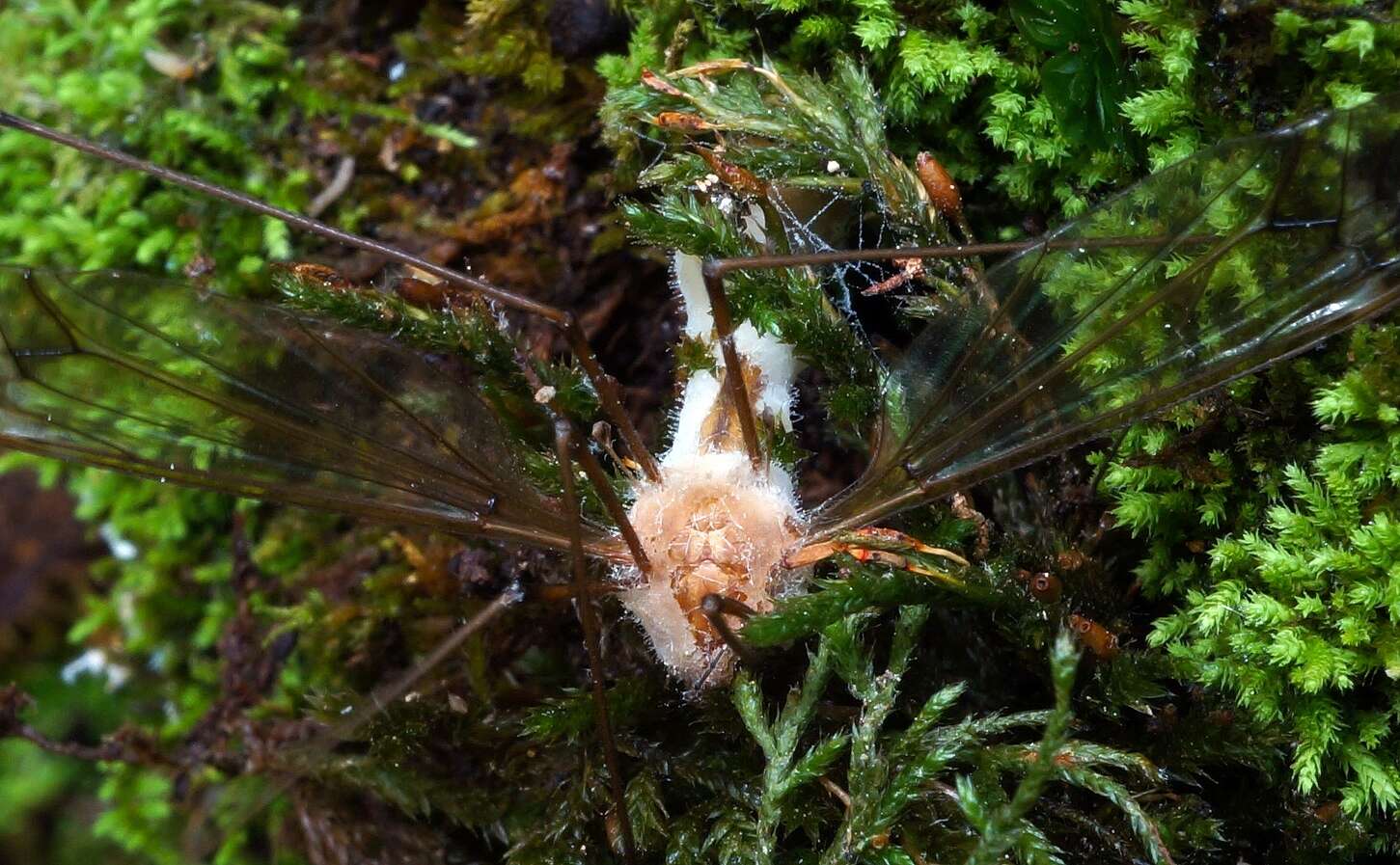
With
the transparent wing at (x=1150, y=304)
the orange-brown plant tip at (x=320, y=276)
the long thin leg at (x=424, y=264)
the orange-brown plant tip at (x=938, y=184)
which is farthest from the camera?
the orange-brown plant tip at (x=320, y=276)

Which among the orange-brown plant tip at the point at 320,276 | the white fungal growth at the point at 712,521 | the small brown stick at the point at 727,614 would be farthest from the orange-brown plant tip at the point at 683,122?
the small brown stick at the point at 727,614

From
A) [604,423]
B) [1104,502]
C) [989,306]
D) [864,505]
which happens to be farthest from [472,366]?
[1104,502]

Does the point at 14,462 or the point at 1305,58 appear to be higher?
the point at 14,462

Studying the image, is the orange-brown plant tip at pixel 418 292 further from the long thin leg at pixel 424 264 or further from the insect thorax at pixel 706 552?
the insect thorax at pixel 706 552

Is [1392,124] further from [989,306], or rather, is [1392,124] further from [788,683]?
[788,683]

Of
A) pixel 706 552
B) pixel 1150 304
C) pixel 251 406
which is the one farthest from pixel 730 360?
pixel 251 406

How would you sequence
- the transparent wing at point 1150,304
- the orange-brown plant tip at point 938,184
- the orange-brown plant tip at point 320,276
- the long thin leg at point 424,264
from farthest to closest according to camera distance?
the orange-brown plant tip at point 320,276 → the orange-brown plant tip at point 938,184 → the long thin leg at point 424,264 → the transparent wing at point 1150,304
